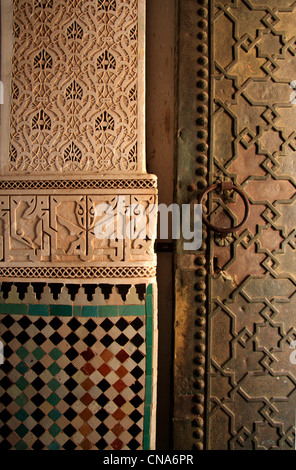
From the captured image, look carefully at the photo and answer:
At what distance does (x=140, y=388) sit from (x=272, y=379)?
457mm

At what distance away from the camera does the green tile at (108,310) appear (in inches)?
34.6

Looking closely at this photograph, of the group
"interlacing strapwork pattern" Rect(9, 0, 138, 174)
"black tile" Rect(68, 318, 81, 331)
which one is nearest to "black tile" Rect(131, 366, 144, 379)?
"black tile" Rect(68, 318, 81, 331)

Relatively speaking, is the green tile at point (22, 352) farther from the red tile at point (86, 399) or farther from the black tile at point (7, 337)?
the red tile at point (86, 399)

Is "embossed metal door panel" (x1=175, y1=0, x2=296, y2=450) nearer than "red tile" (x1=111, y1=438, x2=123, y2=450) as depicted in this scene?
No

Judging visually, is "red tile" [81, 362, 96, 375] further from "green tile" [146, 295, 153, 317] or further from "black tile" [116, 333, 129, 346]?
"green tile" [146, 295, 153, 317]

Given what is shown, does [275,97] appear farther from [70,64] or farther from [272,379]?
[272,379]

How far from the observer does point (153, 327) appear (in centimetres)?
88

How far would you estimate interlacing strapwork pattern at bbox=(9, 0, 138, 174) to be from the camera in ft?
2.95

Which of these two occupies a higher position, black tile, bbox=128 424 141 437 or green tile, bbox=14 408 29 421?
green tile, bbox=14 408 29 421

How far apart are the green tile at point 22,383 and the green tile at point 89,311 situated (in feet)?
0.89

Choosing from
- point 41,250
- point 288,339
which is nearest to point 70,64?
point 41,250

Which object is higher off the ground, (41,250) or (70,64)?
(70,64)

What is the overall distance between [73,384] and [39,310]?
25cm

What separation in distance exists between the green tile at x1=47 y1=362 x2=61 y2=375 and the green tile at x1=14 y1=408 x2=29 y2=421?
15cm
